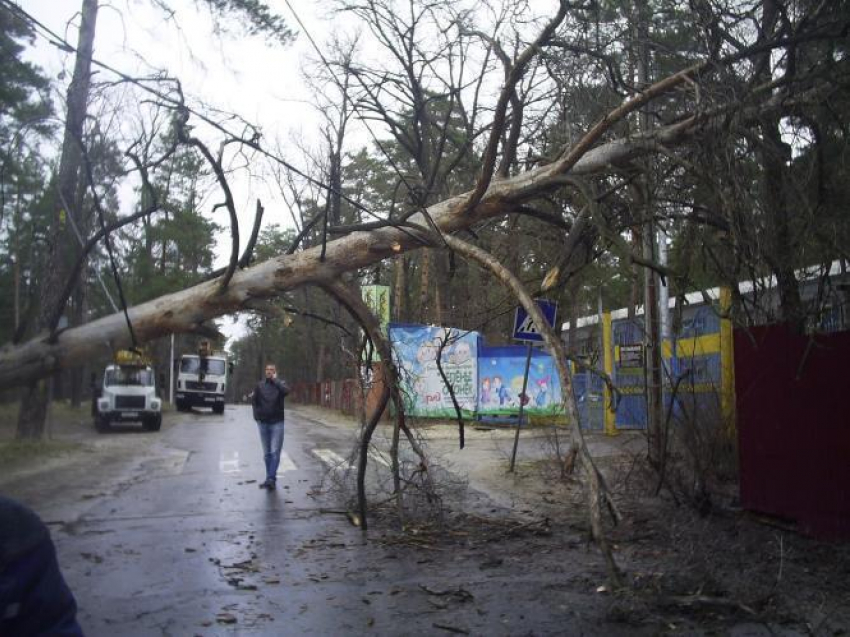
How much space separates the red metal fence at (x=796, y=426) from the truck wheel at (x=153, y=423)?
76.7 feet

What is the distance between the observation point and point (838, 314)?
8.03m

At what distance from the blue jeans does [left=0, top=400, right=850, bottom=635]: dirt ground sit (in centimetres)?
306

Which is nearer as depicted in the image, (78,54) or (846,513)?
(78,54)

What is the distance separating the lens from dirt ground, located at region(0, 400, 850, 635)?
5203mm

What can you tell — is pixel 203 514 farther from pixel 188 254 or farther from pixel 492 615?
pixel 188 254

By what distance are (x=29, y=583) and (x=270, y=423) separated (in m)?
9.33

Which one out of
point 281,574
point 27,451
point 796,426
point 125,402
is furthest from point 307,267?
point 125,402

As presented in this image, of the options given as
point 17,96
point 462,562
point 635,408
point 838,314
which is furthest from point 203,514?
point 635,408

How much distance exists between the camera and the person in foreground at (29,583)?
8.58 ft

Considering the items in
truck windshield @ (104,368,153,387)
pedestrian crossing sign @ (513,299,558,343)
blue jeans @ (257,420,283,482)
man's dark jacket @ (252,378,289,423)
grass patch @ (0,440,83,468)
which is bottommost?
grass patch @ (0,440,83,468)

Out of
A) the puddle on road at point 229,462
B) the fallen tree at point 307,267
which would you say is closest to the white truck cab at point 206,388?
the puddle on road at point 229,462

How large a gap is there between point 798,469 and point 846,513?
0.63 metres

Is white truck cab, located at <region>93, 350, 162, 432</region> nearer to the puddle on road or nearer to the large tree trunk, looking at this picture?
the puddle on road

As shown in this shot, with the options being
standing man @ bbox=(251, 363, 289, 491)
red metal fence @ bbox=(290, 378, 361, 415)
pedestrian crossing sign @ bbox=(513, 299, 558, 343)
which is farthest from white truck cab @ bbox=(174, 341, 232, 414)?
pedestrian crossing sign @ bbox=(513, 299, 558, 343)
